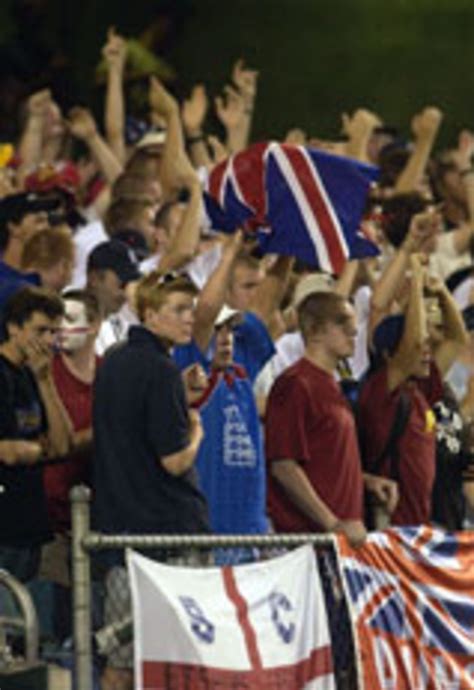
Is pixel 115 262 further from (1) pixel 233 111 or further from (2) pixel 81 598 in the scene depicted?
(1) pixel 233 111

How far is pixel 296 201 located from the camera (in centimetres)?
1523

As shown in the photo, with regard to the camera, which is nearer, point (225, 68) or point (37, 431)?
point (37, 431)

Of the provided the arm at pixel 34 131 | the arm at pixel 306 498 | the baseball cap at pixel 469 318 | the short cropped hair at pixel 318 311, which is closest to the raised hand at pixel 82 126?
the arm at pixel 34 131

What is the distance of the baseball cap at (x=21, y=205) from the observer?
15.4 meters

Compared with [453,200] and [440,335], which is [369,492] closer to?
[440,335]

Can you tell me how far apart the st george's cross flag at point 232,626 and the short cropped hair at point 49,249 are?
2859 millimetres

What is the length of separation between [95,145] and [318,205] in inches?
144

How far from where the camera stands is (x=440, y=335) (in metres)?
15.1

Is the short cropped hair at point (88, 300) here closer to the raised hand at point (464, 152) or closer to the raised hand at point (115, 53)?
the raised hand at point (115, 53)

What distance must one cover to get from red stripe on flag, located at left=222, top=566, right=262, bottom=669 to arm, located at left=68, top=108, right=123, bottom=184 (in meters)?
6.80

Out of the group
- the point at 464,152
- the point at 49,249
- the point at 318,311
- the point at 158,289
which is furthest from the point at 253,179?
the point at 464,152

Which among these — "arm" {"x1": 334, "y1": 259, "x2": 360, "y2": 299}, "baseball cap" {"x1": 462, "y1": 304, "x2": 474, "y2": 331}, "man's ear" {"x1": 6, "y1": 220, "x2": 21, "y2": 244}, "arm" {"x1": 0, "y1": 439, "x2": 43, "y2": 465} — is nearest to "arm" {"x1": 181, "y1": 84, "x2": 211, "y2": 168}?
"arm" {"x1": 334, "y1": 259, "x2": 360, "y2": 299}

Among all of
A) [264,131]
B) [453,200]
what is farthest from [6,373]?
[264,131]

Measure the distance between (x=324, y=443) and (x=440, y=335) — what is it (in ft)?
6.15
